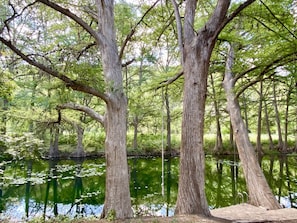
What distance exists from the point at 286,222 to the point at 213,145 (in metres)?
16.2

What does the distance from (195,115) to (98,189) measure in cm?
677

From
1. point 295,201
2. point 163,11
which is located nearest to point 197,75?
point 163,11

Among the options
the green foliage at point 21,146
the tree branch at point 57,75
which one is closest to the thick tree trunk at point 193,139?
the tree branch at point 57,75

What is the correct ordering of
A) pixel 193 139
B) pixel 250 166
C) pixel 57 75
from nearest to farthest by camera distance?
pixel 57 75 < pixel 193 139 < pixel 250 166

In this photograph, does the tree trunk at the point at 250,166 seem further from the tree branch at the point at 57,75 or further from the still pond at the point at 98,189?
the tree branch at the point at 57,75

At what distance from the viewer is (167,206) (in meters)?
8.05

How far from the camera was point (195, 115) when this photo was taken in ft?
14.0

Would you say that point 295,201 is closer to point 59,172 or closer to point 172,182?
point 172,182

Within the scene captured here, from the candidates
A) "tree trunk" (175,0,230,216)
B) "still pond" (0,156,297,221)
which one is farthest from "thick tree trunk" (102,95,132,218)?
"still pond" (0,156,297,221)

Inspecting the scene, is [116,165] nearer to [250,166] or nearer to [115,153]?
[115,153]

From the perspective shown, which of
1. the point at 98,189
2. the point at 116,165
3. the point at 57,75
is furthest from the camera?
the point at 98,189

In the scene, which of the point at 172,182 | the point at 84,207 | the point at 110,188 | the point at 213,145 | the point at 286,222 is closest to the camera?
the point at 286,222

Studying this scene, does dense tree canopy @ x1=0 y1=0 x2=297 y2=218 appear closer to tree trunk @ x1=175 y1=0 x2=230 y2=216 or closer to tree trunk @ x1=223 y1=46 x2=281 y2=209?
tree trunk @ x1=175 y1=0 x2=230 y2=216

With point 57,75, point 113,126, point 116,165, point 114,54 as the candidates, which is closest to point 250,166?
point 116,165
